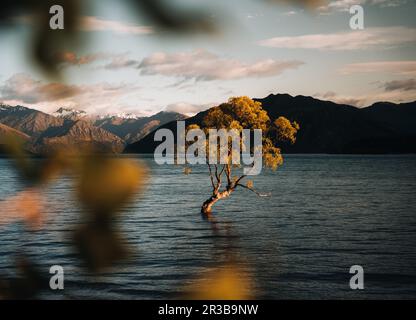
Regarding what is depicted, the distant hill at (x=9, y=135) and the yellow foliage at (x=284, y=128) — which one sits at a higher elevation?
the yellow foliage at (x=284, y=128)

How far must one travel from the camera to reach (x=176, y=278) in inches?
1006

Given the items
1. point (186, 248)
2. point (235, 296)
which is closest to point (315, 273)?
point (186, 248)

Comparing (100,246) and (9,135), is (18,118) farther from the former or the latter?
(100,246)

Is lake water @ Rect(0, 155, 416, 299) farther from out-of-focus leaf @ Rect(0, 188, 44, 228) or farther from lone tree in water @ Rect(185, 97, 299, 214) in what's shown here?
lone tree in water @ Rect(185, 97, 299, 214)

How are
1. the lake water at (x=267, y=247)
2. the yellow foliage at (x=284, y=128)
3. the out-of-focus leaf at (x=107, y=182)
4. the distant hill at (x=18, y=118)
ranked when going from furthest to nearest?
the yellow foliage at (x=284, y=128), the lake water at (x=267, y=247), the distant hill at (x=18, y=118), the out-of-focus leaf at (x=107, y=182)

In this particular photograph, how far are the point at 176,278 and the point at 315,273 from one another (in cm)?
836

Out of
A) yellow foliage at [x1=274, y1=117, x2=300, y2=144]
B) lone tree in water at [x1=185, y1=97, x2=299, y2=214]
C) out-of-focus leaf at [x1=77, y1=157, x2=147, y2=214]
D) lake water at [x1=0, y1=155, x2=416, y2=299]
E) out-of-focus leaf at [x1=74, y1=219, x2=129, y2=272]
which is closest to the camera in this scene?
out-of-focus leaf at [x1=77, y1=157, x2=147, y2=214]

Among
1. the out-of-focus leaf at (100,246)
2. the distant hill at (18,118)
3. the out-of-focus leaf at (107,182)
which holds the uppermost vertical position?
the distant hill at (18,118)

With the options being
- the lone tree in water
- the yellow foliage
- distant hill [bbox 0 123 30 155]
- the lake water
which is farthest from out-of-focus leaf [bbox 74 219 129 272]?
the yellow foliage

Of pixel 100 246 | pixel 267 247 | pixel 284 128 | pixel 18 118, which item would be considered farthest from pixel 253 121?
pixel 100 246

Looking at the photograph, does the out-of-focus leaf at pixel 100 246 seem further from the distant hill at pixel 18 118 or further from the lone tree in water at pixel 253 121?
the lone tree in water at pixel 253 121

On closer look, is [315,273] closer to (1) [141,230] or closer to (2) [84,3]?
(1) [141,230]

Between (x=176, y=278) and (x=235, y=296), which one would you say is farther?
(x=176, y=278)

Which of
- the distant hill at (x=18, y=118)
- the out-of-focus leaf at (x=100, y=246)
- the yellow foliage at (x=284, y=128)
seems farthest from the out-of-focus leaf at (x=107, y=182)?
the yellow foliage at (x=284, y=128)
